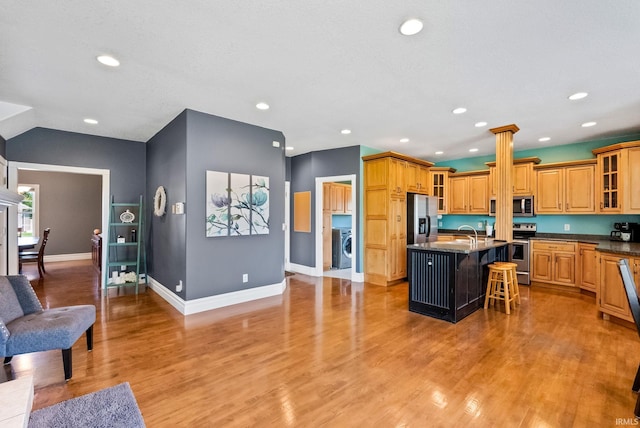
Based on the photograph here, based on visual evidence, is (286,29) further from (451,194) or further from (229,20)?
(451,194)

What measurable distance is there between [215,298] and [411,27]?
12.6ft

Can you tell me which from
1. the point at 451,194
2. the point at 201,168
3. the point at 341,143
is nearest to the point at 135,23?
the point at 201,168

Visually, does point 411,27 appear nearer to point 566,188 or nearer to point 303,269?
point 566,188

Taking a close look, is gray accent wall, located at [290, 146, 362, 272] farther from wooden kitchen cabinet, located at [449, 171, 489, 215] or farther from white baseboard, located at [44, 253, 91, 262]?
white baseboard, located at [44, 253, 91, 262]

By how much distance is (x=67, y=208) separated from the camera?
28.0 feet

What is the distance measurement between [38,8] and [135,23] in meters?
0.56

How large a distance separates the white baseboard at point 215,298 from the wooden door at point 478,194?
4.46 meters

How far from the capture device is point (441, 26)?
215 cm

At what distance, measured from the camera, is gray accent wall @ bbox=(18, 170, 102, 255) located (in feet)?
26.9

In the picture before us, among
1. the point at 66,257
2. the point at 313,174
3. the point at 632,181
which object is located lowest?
the point at 66,257

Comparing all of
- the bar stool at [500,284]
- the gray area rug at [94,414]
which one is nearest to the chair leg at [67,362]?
the gray area rug at [94,414]

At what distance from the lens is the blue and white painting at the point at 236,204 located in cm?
405

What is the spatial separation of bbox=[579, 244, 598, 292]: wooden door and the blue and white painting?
5.19 meters

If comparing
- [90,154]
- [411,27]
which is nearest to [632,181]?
[411,27]
